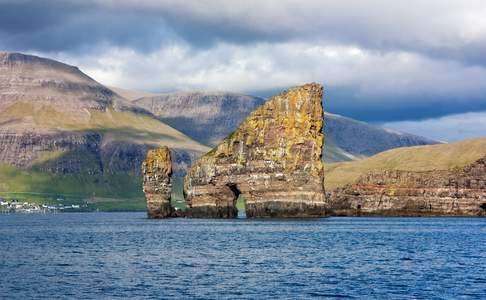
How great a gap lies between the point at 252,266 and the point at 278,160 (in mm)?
94963

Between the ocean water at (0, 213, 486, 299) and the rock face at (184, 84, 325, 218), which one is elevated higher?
the rock face at (184, 84, 325, 218)

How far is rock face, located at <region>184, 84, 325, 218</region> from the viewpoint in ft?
587

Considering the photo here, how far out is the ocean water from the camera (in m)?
68.7

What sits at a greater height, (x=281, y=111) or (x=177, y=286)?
(x=281, y=111)

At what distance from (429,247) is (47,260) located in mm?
47685

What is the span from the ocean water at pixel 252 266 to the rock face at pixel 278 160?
42106 mm

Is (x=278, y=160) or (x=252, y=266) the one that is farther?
(x=278, y=160)

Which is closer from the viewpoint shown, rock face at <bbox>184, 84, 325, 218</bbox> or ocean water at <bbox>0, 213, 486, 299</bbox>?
ocean water at <bbox>0, 213, 486, 299</bbox>

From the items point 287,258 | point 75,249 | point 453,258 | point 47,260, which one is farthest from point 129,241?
point 453,258

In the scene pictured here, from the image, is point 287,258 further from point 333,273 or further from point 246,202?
point 246,202

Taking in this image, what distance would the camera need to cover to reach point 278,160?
181 meters

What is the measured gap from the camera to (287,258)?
9450cm

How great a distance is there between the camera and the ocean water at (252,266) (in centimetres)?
6869

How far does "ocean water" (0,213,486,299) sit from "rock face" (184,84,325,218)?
42.1 meters
